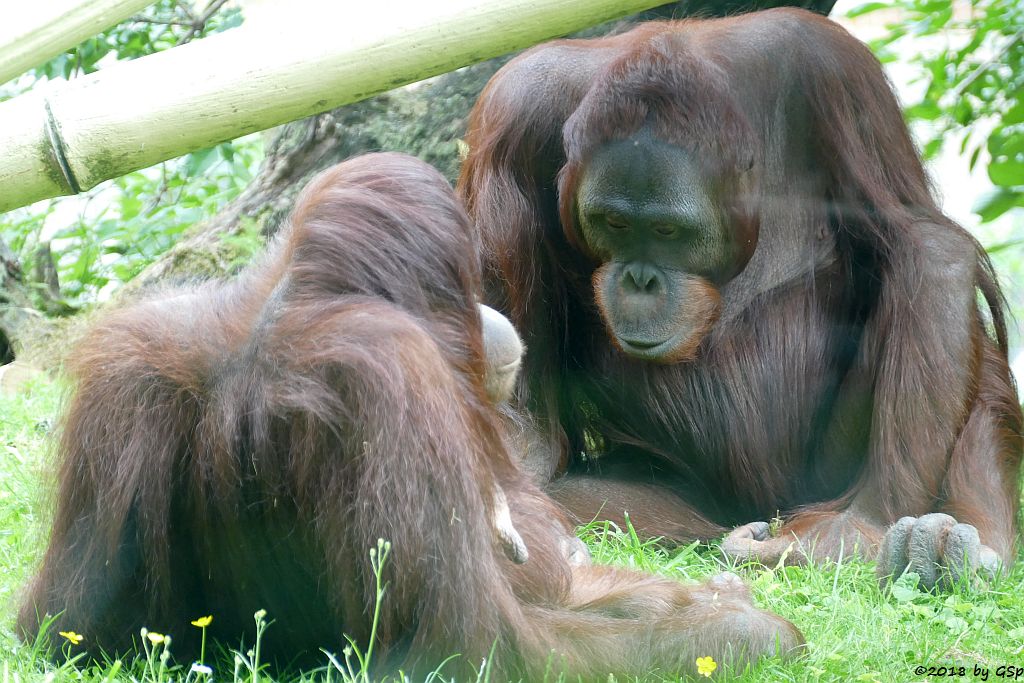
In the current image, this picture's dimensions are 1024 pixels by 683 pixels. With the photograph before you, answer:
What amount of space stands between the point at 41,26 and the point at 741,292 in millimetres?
2143

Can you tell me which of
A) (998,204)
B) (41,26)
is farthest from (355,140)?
(41,26)

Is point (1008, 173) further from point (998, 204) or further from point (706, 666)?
point (706, 666)

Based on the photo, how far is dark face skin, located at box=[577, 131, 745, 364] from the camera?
3.43 meters

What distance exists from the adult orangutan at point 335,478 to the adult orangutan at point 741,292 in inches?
41.2

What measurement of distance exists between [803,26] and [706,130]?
21.2 inches

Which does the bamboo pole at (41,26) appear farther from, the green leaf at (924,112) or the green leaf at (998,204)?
the green leaf at (924,112)

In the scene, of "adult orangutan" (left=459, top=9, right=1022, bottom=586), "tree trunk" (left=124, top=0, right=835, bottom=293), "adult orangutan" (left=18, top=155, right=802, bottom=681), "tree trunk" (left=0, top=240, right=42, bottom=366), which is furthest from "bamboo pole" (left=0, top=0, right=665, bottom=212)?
"tree trunk" (left=0, top=240, right=42, bottom=366)

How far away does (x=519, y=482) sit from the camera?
2695 mm

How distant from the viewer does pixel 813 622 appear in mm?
Result: 2836

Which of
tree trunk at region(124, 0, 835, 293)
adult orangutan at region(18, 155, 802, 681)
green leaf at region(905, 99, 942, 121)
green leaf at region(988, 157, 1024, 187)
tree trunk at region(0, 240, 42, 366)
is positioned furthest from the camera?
tree trunk at region(0, 240, 42, 366)

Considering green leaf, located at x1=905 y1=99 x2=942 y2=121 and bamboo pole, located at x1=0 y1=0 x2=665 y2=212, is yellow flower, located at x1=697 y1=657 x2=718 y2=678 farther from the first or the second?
green leaf, located at x1=905 y1=99 x2=942 y2=121

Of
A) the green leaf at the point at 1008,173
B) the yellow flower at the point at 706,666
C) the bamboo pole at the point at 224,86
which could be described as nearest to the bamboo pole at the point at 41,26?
the bamboo pole at the point at 224,86

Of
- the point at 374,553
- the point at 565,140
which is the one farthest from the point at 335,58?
the point at 565,140

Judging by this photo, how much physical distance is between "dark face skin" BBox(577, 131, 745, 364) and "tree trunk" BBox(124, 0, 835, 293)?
2049mm
